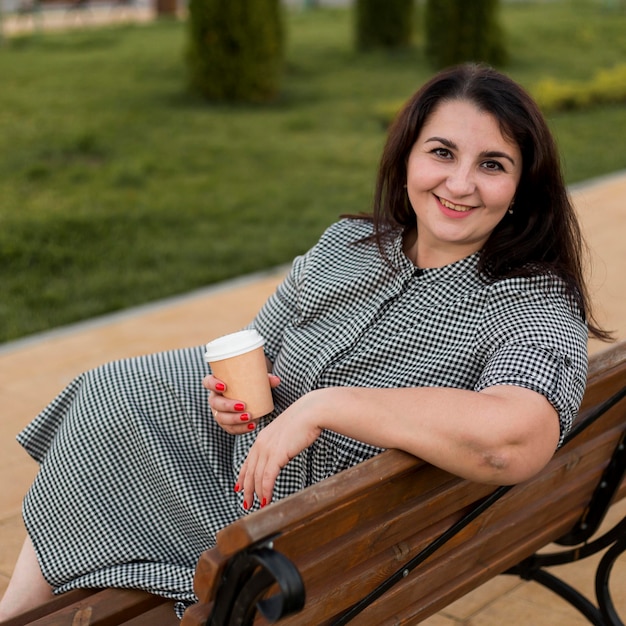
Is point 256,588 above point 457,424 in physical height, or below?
below

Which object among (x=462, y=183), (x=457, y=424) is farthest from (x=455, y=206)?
(x=457, y=424)

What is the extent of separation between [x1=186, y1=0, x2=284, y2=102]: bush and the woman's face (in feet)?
28.5

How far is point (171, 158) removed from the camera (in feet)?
28.7

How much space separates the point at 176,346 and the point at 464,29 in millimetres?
8555

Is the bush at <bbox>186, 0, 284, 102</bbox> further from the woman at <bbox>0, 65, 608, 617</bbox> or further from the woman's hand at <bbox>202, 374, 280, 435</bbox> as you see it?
the woman's hand at <bbox>202, 374, 280, 435</bbox>

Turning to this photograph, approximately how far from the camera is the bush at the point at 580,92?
11.3 meters

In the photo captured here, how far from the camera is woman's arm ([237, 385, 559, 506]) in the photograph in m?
1.79

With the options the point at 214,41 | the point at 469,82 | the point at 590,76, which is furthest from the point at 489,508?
the point at 590,76

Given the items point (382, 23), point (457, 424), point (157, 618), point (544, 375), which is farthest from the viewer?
Result: point (382, 23)

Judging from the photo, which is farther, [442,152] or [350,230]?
[350,230]

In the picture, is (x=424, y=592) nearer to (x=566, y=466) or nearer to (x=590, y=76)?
(x=566, y=466)

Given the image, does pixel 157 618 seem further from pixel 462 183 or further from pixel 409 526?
pixel 462 183

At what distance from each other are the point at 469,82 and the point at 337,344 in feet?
1.99

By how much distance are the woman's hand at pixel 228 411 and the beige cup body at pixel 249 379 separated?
1cm
